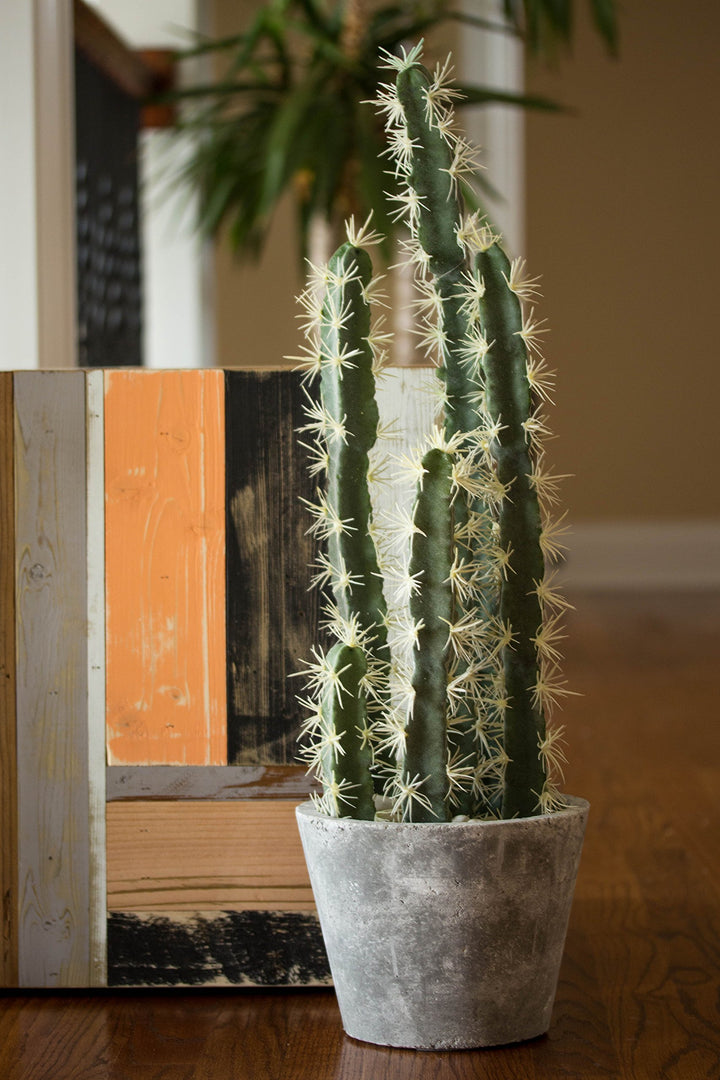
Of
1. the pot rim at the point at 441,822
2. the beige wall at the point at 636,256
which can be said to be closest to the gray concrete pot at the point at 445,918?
the pot rim at the point at 441,822

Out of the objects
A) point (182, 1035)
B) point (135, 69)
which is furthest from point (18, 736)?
point (135, 69)

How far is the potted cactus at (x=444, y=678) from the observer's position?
1.02m

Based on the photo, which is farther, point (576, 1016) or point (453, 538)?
point (576, 1016)

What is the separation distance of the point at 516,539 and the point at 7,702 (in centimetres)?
57

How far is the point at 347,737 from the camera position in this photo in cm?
105

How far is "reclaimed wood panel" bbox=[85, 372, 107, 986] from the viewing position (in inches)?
49.4

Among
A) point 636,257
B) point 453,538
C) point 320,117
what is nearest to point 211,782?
point 453,538

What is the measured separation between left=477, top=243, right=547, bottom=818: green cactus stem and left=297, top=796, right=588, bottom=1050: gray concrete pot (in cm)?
6

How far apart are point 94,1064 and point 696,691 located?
2643 mm

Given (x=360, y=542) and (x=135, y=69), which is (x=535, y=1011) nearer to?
(x=360, y=542)

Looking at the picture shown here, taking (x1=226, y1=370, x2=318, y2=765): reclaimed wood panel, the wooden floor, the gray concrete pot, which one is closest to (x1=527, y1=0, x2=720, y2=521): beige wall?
the wooden floor

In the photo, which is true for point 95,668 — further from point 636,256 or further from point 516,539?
point 636,256

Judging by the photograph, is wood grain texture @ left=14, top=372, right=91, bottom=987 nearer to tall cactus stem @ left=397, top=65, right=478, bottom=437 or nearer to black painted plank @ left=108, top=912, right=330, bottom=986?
black painted plank @ left=108, top=912, right=330, bottom=986

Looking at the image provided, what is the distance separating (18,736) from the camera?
1252 mm
